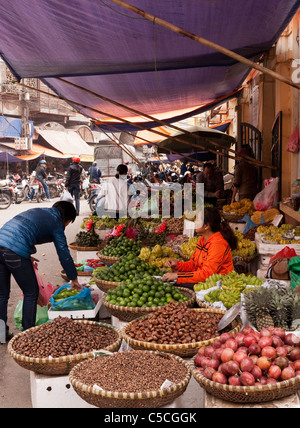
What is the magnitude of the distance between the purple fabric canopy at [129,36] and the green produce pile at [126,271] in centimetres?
212

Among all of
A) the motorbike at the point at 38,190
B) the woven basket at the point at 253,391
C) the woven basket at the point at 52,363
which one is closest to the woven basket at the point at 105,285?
the woven basket at the point at 52,363

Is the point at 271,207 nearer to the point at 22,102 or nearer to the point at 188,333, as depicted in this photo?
the point at 188,333

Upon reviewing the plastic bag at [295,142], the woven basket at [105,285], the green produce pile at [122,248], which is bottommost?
the woven basket at [105,285]

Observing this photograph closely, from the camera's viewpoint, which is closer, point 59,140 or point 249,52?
point 249,52

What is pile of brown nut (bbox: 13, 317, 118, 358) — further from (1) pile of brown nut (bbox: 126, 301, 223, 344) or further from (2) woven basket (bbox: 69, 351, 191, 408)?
Result: (2) woven basket (bbox: 69, 351, 191, 408)

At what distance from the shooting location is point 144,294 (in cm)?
379

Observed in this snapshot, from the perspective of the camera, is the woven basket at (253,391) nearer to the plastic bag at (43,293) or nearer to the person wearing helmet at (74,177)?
the plastic bag at (43,293)

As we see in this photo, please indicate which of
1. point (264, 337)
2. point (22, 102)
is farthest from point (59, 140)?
point (264, 337)

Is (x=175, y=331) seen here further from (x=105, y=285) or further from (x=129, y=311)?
(x=105, y=285)

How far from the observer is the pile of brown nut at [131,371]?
2.49m

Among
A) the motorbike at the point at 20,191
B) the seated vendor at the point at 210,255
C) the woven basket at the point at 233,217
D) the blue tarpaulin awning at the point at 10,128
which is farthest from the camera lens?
the blue tarpaulin awning at the point at 10,128

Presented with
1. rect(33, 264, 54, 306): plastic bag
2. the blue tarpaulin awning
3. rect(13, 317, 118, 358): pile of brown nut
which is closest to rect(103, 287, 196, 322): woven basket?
rect(13, 317, 118, 358): pile of brown nut

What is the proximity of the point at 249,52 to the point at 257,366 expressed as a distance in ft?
13.2

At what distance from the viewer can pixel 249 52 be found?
5414 millimetres
